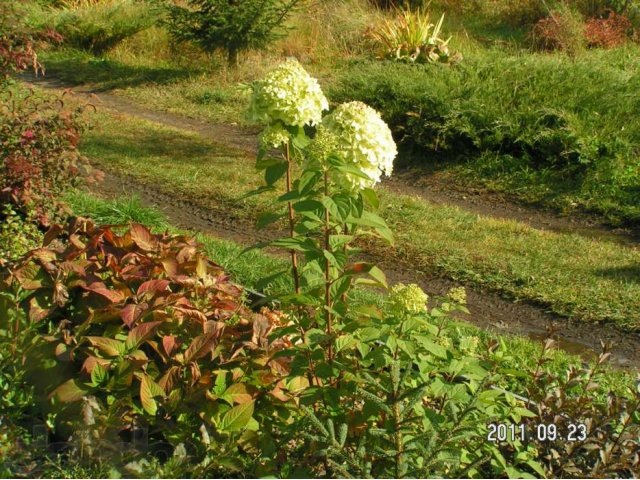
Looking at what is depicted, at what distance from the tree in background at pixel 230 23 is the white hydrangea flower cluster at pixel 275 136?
352 inches

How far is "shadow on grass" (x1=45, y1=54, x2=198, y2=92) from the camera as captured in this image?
12.9 metres

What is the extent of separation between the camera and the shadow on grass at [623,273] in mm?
6342

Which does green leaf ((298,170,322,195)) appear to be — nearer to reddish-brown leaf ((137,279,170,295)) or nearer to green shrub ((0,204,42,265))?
reddish-brown leaf ((137,279,170,295))

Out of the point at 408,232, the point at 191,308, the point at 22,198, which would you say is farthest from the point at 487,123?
the point at 191,308

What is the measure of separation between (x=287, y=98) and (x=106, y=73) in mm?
10583

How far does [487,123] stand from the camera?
930 centimetres

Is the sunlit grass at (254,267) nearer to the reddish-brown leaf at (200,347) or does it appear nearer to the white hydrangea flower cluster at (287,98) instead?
the reddish-brown leaf at (200,347)

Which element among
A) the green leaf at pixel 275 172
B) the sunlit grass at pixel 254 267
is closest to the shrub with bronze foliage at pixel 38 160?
the sunlit grass at pixel 254 267

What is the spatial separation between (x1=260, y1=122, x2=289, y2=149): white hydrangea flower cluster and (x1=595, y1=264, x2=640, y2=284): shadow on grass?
3627 millimetres

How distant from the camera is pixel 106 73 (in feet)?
44.1

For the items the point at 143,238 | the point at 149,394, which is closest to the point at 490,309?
the point at 143,238

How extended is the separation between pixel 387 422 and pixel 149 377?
1018 millimetres

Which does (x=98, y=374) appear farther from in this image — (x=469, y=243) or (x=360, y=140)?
(x=469, y=243)

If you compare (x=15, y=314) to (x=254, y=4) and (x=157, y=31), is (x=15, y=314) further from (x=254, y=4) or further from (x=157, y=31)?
(x=157, y=31)
